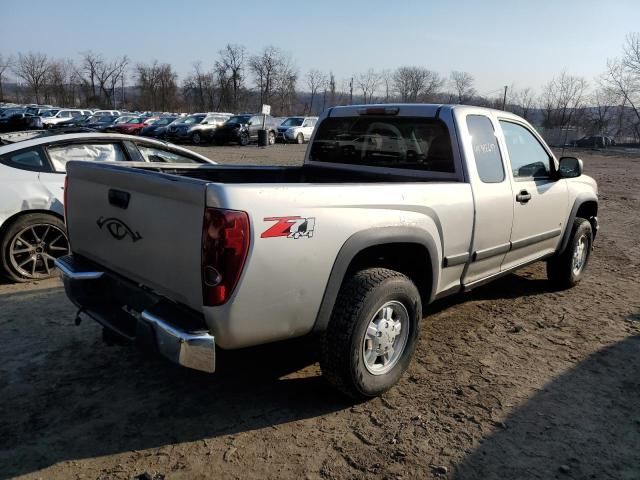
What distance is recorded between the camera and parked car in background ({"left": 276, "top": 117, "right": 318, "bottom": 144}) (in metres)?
31.9

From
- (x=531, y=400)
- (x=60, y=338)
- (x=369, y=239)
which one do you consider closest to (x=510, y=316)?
(x=531, y=400)

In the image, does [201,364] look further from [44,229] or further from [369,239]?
[44,229]

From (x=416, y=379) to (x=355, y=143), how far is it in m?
2.17

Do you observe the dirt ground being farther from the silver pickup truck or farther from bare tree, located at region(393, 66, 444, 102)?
bare tree, located at region(393, 66, 444, 102)

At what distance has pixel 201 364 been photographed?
2.51 m

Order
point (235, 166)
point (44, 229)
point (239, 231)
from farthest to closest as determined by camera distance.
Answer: point (44, 229) < point (235, 166) < point (239, 231)

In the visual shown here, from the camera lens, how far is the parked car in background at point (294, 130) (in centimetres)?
3186

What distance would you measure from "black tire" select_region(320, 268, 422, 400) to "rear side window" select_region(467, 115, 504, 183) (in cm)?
130

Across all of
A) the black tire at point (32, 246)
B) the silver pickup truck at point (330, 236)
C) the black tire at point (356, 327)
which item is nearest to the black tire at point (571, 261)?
the silver pickup truck at point (330, 236)

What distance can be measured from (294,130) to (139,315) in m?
30.0

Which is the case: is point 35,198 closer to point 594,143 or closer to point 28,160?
point 28,160

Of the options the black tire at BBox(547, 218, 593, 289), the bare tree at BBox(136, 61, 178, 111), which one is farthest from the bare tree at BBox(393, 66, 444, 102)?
the black tire at BBox(547, 218, 593, 289)

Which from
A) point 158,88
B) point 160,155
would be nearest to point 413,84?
point 158,88

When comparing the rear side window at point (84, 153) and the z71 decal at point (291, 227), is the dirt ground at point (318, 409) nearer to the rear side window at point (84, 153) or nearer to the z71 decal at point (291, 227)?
the z71 decal at point (291, 227)
